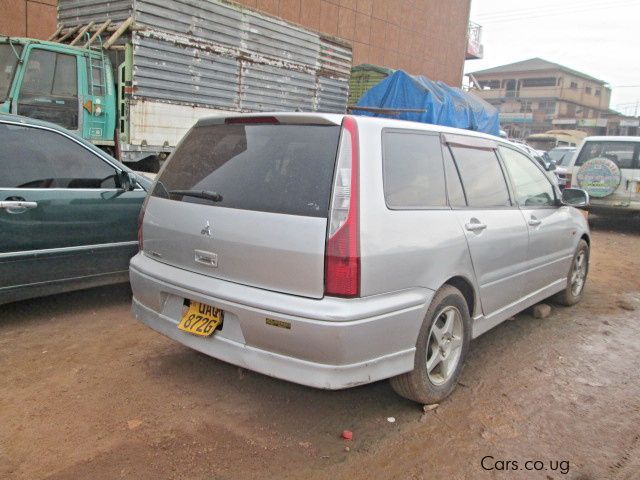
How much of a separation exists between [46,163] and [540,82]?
66.9m

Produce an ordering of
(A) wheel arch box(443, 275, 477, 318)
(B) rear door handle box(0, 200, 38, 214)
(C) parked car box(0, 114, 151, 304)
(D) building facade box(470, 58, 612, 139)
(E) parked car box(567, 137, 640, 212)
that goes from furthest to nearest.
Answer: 1. (D) building facade box(470, 58, 612, 139)
2. (E) parked car box(567, 137, 640, 212)
3. (C) parked car box(0, 114, 151, 304)
4. (B) rear door handle box(0, 200, 38, 214)
5. (A) wheel arch box(443, 275, 477, 318)

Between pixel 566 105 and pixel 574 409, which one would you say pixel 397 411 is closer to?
pixel 574 409

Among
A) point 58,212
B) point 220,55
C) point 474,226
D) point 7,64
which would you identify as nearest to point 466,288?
point 474,226

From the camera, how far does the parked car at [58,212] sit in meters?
3.94

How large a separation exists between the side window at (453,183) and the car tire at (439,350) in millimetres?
562

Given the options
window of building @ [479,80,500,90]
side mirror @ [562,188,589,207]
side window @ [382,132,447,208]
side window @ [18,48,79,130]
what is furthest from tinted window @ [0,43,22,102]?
window of building @ [479,80,500,90]

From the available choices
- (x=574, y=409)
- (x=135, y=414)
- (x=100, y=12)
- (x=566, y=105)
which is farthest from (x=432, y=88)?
(x=566, y=105)

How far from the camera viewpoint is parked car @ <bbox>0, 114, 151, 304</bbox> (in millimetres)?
3945

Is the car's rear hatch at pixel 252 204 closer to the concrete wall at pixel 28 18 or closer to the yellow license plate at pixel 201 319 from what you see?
the yellow license plate at pixel 201 319

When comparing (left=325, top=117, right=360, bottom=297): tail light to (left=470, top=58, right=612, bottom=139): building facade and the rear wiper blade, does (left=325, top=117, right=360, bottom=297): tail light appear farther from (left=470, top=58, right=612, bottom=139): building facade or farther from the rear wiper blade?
(left=470, top=58, right=612, bottom=139): building facade

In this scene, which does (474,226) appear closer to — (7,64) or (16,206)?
(16,206)

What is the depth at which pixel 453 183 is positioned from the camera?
3.32m

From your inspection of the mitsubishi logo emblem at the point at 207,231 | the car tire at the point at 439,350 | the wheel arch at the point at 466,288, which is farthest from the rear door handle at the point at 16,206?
the wheel arch at the point at 466,288

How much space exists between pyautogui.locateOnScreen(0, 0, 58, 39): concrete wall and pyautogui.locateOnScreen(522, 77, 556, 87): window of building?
6122 cm
